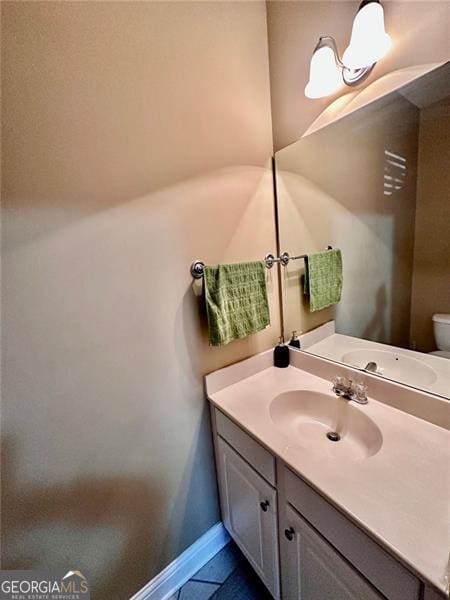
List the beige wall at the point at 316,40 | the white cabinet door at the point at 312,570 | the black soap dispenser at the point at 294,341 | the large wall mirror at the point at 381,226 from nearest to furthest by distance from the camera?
the white cabinet door at the point at 312,570 < the beige wall at the point at 316,40 < the large wall mirror at the point at 381,226 < the black soap dispenser at the point at 294,341

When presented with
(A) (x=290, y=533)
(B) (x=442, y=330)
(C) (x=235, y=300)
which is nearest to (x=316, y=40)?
(C) (x=235, y=300)

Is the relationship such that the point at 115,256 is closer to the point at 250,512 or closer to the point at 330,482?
the point at 330,482

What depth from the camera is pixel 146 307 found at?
0.92 metres

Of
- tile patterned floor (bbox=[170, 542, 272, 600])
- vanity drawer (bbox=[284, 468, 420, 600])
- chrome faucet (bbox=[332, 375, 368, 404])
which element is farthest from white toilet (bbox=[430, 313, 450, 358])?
tile patterned floor (bbox=[170, 542, 272, 600])

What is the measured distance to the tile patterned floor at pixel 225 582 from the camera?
3.47ft

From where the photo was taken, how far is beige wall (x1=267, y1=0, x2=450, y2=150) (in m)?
0.75

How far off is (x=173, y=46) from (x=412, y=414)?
1.60 m

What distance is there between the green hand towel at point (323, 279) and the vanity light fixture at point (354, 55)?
69 cm

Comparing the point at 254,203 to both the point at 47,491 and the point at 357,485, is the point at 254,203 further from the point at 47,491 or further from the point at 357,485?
the point at 47,491

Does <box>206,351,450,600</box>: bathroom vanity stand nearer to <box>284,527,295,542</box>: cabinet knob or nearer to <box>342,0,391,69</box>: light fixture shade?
<box>284,527,295,542</box>: cabinet knob

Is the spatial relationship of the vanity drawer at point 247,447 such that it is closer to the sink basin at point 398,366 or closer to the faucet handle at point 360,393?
the faucet handle at point 360,393

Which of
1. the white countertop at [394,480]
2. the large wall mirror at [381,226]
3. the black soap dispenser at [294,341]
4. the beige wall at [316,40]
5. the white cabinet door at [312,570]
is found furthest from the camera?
the black soap dispenser at [294,341]

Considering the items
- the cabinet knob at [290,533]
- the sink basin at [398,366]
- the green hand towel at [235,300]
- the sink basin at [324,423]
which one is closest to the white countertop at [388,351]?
the sink basin at [398,366]

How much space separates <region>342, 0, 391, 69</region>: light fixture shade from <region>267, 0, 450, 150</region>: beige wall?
1.0 inches
